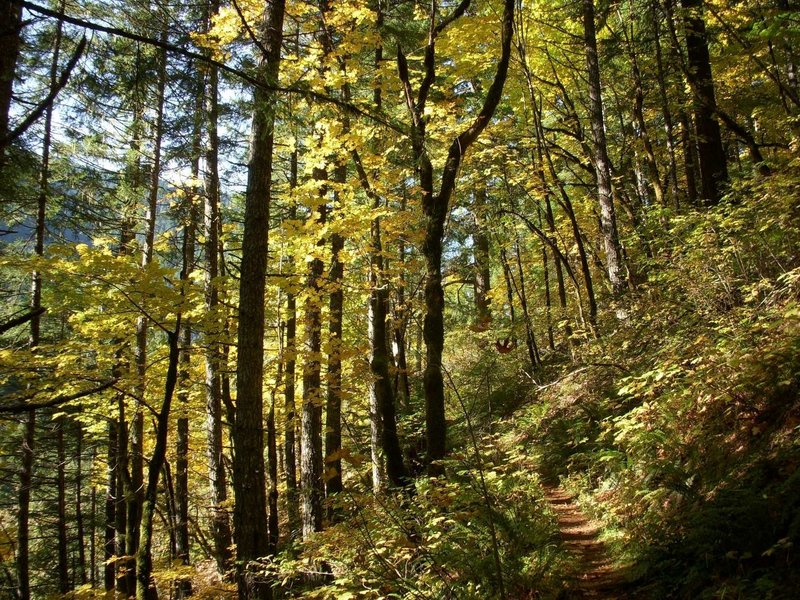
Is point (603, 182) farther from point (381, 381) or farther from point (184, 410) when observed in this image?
point (184, 410)

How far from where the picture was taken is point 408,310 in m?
5.69

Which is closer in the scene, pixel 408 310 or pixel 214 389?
pixel 408 310

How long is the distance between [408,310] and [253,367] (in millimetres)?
1941

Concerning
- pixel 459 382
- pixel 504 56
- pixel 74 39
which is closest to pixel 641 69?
pixel 504 56

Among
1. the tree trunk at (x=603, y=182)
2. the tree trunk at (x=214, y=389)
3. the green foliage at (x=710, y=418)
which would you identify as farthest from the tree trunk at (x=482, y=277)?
the green foliage at (x=710, y=418)

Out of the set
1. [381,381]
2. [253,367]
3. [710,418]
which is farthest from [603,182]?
[253,367]

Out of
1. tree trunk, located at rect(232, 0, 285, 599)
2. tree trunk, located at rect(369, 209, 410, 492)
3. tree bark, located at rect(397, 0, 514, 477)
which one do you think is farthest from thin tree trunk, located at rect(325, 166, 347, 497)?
tree trunk, located at rect(232, 0, 285, 599)

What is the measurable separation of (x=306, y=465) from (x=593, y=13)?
10307 mm

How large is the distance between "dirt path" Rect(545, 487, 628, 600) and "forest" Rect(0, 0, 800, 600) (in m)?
0.04

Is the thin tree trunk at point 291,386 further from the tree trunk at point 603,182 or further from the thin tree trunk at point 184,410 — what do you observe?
the tree trunk at point 603,182

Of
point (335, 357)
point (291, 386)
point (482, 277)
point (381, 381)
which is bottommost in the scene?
point (381, 381)

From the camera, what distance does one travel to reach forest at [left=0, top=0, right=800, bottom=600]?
3854 millimetres

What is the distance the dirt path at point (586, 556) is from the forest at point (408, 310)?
0.04 meters

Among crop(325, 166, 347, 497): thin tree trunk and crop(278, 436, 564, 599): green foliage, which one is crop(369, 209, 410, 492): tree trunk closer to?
crop(325, 166, 347, 497): thin tree trunk
